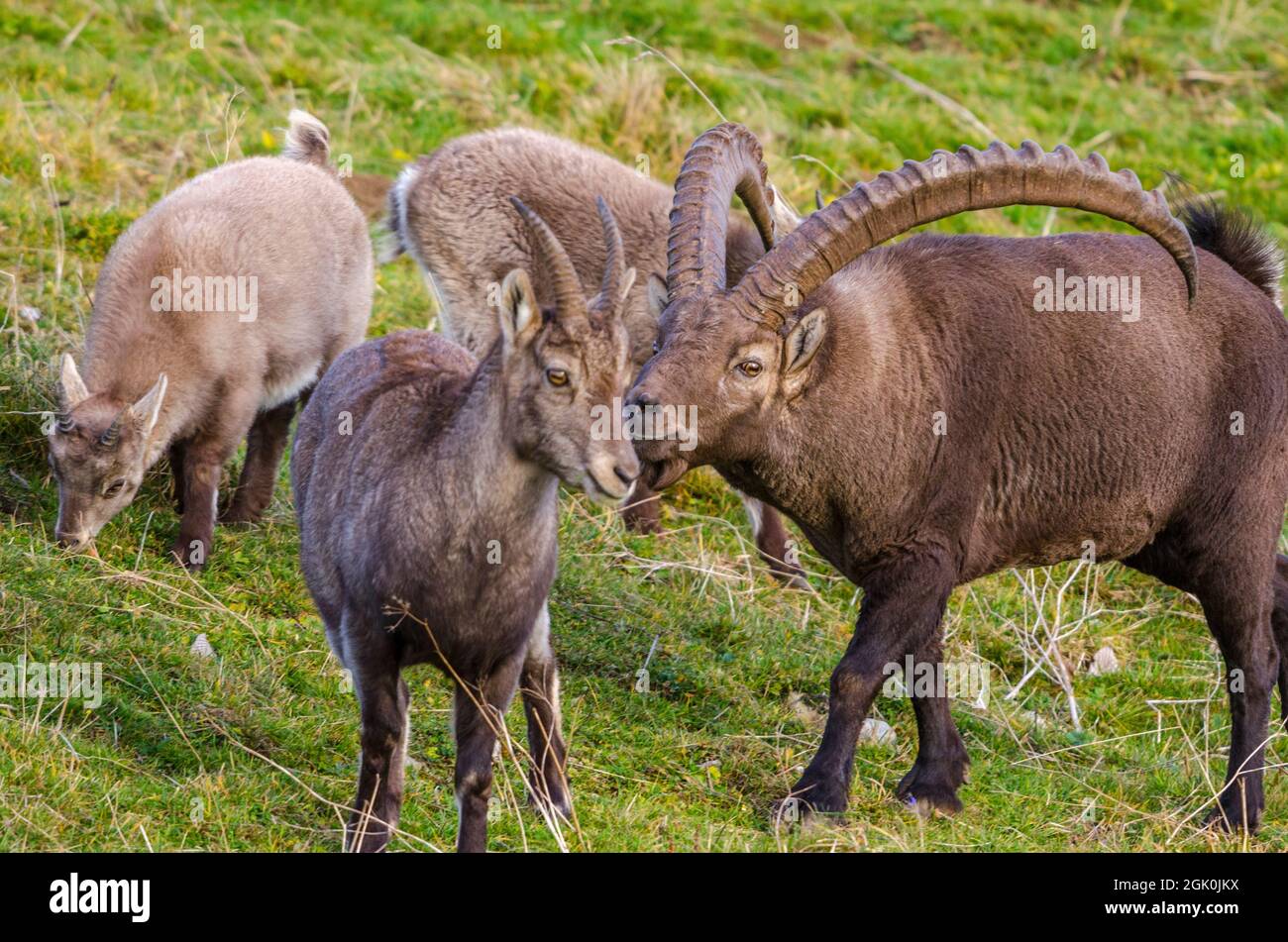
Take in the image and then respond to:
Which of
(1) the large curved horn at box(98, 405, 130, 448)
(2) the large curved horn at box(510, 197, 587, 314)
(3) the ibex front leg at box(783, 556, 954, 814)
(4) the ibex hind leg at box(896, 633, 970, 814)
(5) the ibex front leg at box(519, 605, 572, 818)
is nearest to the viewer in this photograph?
(2) the large curved horn at box(510, 197, 587, 314)

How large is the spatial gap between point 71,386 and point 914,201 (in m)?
4.00

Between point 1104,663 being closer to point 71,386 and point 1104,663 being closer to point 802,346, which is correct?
point 802,346

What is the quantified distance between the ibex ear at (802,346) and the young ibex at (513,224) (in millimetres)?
2718

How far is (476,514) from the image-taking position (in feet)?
17.6

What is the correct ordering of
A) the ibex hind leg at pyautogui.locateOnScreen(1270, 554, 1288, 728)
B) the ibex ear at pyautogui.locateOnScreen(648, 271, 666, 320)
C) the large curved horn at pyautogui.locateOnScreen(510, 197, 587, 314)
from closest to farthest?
the large curved horn at pyautogui.locateOnScreen(510, 197, 587, 314) < the ibex ear at pyautogui.locateOnScreen(648, 271, 666, 320) < the ibex hind leg at pyautogui.locateOnScreen(1270, 554, 1288, 728)

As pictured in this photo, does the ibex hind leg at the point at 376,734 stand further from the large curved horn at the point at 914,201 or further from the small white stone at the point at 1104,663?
the small white stone at the point at 1104,663

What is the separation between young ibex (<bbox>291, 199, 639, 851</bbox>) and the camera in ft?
17.1

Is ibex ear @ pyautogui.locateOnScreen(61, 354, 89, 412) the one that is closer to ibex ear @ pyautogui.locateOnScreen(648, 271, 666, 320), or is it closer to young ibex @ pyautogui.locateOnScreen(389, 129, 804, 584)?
young ibex @ pyautogui.locateOnScreen(389, 129, 804, 584)

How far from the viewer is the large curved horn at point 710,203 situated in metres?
6.27

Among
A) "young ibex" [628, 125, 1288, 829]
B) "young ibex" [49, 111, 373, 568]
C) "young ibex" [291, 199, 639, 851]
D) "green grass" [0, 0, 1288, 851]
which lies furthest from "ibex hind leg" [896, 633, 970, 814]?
"young ibex" [49, 111, 373, 568]

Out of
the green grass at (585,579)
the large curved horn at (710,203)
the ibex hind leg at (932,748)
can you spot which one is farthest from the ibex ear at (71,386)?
the ibex hind leg at (932,748)

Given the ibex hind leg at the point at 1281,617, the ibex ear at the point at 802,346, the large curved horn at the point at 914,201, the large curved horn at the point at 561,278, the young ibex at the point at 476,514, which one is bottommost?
the ibex hind leg at the point at 1281,617

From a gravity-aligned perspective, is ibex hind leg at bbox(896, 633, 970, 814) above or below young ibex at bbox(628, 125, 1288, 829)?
below

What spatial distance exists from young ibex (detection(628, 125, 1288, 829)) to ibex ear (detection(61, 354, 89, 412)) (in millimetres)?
3065
